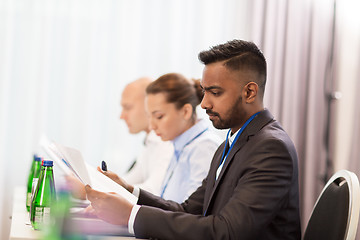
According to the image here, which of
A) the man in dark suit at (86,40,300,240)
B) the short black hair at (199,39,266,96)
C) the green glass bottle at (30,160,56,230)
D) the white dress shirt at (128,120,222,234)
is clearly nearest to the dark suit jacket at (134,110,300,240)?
the man in dark suit at (86,40,300,240)

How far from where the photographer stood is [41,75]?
12.8ft

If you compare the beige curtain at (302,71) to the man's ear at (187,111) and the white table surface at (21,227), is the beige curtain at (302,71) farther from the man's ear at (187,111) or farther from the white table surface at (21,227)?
the white table surface at (21,227)

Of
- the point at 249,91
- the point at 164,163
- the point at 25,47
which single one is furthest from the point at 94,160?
the point at 249,91

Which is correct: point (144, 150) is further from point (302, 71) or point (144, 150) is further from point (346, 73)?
point (346, 73)

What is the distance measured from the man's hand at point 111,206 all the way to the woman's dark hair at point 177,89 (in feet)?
3.85

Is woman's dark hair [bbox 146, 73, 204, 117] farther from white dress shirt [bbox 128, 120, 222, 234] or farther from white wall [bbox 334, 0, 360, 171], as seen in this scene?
white wall [bbox 334, 0, 360, 171]

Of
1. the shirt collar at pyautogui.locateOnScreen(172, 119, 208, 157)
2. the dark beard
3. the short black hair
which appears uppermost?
the short black hair

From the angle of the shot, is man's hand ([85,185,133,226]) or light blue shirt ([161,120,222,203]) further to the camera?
light blue shirt ([161,120,222,203])

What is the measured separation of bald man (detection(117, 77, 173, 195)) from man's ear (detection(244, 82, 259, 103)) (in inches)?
46.1

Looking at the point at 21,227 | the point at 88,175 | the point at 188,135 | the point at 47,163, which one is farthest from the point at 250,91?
the point at 188,135

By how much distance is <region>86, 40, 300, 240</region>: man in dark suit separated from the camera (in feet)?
4.46

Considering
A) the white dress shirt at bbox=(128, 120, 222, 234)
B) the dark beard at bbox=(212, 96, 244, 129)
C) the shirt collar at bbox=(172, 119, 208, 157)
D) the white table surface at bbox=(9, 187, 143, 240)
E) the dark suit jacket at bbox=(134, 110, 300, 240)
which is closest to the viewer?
the dark suit jacket at bbox=(134, 110, 300, 240)

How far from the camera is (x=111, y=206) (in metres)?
1.39

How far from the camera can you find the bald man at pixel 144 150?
109 inches
